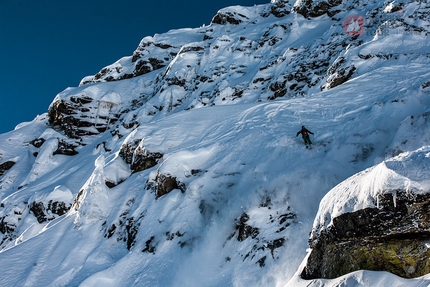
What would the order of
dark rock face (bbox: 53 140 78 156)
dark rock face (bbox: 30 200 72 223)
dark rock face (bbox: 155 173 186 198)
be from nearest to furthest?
1. dark rock face (bbox: 155 173 186 198)
2. dark rock face (bbox: 30 200 72 223)
3. dark rock face (bbox: 53 140 78 156)

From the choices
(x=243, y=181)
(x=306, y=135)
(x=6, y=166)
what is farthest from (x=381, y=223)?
(x=6, y=166)

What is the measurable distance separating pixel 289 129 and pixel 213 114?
20.4 feet

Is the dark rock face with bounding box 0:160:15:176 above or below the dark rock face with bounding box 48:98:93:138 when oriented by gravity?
below

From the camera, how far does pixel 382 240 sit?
22.6 feet

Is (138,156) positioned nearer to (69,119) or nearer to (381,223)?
(381,223)

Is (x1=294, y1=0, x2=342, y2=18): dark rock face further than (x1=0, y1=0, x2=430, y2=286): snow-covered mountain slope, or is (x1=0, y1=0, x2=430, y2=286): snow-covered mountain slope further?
(x1=294, y1=0, x2=342, y2=18): dark rock face

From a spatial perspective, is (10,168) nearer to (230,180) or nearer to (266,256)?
(230,180)

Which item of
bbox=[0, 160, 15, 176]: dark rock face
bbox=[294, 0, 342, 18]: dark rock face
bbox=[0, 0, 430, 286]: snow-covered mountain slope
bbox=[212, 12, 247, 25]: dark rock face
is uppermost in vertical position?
bbox=[212, 12, 247, 25]: dark rock face

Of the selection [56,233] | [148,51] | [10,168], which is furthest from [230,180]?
[148,51]

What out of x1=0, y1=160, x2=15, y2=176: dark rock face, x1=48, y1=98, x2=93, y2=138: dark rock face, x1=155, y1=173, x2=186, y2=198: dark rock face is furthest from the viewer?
x1=48, y1=98, x2=93, y2=138: dark rock face

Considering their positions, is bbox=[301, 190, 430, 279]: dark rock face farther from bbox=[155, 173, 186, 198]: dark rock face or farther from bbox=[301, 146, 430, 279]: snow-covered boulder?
bbox=[155, 173, 186, 198]: dark rock face

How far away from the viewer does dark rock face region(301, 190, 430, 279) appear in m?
6.30

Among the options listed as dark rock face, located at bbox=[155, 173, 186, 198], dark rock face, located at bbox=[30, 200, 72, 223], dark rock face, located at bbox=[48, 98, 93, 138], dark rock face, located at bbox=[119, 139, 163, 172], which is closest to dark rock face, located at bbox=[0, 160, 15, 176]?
dark rock face, located at bbox=[48, 98, 93, 138]

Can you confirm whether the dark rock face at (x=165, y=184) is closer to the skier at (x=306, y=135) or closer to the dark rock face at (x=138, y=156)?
the dark rock face at (x=138, y=156)
